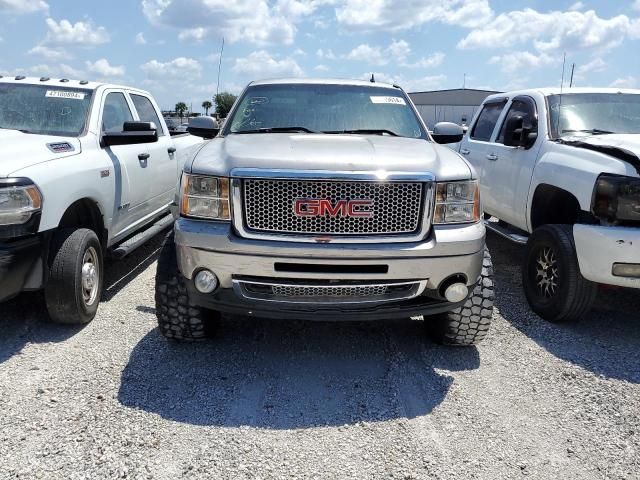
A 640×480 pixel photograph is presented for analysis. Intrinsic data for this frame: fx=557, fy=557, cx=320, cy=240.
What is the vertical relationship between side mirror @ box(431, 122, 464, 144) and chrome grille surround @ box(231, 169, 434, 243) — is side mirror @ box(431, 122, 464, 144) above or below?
above

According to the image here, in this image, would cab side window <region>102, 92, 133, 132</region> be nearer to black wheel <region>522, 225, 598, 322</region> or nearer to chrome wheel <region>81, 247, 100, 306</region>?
chrome wheel <region>81, 247, 100, 306</region>

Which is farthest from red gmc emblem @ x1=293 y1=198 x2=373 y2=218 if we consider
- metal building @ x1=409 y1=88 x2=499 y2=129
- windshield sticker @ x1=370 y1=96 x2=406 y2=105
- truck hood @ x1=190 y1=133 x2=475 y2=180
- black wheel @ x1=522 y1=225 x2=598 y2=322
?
metal building @ x1=409 y1=88 x2=499 y2=129

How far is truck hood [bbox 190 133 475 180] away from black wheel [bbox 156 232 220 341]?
0.70m

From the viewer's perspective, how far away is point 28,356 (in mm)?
3662

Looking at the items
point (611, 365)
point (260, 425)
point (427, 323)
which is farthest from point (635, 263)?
point (260, 425)

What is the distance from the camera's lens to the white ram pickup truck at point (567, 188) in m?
3.90

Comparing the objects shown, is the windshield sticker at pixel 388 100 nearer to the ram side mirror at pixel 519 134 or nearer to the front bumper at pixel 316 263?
the ram side mirror at pixel 519 134

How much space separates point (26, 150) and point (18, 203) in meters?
0.54

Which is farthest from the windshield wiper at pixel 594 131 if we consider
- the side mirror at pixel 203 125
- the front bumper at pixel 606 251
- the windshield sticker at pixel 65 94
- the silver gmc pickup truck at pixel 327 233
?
the windshield sticker at pixel 65 94

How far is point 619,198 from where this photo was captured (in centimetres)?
388

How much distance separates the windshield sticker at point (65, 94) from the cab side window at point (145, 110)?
100 centimetres

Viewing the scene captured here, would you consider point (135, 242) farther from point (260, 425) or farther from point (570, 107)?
point (570, 107)

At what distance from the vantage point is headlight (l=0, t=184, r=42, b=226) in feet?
11.4

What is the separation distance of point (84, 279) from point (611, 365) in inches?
150
